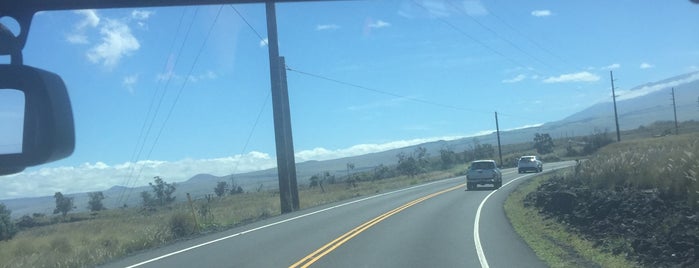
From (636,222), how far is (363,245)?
590cm

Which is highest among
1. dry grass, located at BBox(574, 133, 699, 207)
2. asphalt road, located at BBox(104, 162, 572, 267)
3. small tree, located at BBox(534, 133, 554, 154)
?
small tree, located at BBox(534, 133, 554, 154)

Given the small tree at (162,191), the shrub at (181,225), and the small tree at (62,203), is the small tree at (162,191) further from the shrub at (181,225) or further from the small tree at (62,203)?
the shrub at (181,225)

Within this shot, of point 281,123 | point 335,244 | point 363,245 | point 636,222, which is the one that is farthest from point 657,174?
point 281,123

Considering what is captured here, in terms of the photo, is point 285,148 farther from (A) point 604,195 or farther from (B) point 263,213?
(A) point 604,195

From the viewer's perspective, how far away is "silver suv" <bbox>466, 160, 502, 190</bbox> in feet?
144

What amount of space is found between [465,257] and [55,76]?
1023cm

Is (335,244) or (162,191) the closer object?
(335,244)

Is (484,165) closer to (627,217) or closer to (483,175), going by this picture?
(483,175)

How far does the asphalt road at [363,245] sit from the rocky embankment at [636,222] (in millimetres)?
1754

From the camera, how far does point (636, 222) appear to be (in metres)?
14.9

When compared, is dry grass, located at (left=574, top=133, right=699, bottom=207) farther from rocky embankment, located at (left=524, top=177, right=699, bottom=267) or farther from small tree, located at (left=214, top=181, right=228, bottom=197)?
small tree, located at (left=214, top=181, right=228, bottom=197)

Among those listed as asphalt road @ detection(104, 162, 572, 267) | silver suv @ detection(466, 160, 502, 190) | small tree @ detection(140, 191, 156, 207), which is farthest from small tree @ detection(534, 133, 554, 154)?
asphalt road @ detection(104, 162, 572, 267)

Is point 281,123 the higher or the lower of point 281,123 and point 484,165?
the higher

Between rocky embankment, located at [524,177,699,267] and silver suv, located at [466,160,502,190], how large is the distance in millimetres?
20655
